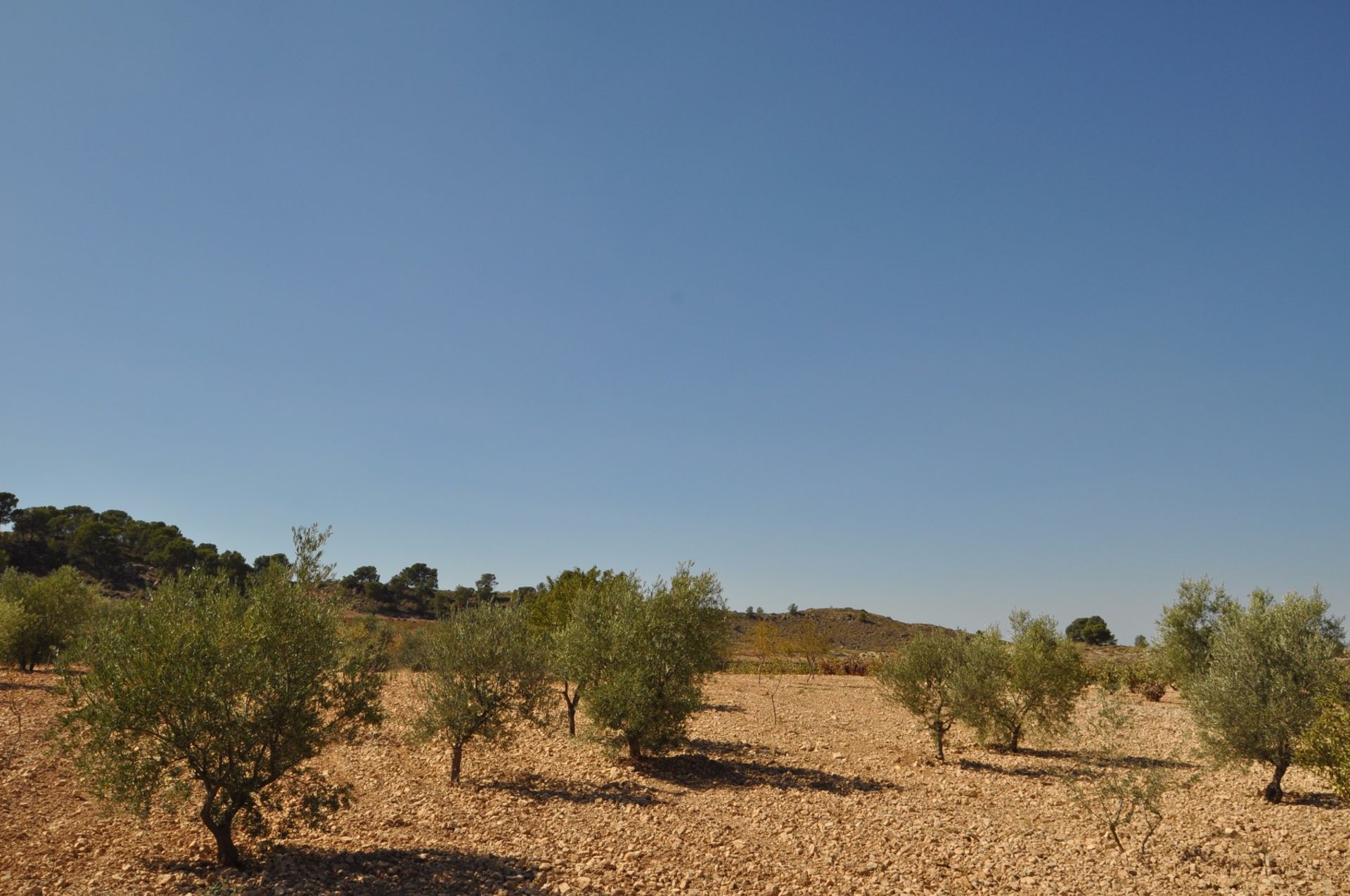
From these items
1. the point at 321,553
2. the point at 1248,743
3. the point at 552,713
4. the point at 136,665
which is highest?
the point at 321,553

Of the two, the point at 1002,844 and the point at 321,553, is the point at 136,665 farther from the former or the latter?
the point at 1002,844

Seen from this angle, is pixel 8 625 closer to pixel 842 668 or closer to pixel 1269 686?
pixel 1269 686

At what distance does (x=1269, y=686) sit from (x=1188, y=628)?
27.7 m

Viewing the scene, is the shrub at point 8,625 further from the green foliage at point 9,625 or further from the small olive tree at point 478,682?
the small olive tree at point 478,682

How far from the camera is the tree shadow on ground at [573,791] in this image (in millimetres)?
20109

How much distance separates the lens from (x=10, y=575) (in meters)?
43.6

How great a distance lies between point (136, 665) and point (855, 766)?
2154 centimetres

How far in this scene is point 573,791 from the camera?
21.1 metres

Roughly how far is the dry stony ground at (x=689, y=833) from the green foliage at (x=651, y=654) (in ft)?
5.00

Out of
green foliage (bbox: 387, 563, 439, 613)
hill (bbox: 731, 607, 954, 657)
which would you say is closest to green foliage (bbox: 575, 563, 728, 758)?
hill (bbox: 731, 607, 954, 657)

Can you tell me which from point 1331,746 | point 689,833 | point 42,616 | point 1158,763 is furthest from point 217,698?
point 42,616

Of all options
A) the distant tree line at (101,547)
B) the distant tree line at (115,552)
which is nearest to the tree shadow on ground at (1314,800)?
the distant tree line at (115,552)

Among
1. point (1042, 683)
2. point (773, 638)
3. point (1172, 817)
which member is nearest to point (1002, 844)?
point (1172, 817)

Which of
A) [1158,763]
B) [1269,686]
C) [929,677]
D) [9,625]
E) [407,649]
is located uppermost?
[1269,686]
